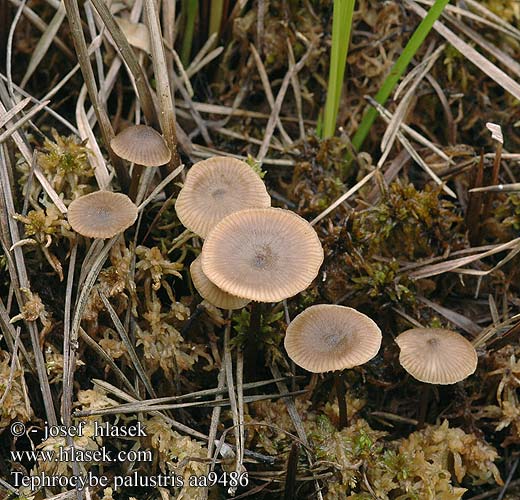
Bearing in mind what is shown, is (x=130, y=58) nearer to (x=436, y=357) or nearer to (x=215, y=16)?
(x=215, y=16)

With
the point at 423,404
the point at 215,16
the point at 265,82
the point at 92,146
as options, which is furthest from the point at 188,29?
the point at 423,404

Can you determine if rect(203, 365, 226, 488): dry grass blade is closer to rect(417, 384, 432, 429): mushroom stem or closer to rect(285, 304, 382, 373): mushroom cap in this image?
rect(285, 304, 382, 373): mushroom cap

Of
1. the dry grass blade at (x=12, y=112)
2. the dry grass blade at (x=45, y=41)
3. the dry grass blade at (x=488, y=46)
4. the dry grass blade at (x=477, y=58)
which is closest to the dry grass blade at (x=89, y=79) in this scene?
the dry grass blade at (x=12, y=112)

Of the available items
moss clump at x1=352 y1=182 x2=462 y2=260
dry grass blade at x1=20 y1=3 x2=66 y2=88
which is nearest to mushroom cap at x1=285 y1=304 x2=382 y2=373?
moss clump at x1=352 y1=182 x2=462 y2=260

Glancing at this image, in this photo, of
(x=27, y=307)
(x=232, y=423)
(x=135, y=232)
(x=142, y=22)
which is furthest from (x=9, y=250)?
(x=142, y=22)

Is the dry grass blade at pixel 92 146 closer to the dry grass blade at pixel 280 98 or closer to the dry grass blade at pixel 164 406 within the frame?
the dry grass blade at pixel 280 98
